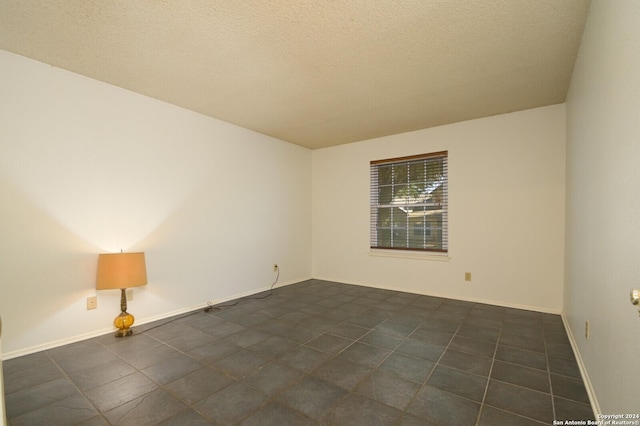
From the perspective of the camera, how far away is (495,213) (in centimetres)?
368

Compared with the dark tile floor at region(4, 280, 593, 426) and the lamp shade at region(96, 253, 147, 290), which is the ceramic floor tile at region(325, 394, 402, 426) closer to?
the dark tile floor at region(4, 280, 593, 426)

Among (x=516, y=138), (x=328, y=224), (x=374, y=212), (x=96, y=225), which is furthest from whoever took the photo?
(x=328, y=224)

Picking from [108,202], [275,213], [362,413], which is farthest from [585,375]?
[108,202]

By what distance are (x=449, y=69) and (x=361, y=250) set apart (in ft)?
9.76

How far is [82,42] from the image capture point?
2189 millimetres

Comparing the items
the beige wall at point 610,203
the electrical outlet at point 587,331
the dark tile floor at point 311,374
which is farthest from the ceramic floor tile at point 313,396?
the electrical outlet at point 587,331

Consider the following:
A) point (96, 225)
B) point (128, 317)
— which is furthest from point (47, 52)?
point (128, 317)

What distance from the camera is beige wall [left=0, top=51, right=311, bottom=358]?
2.36 meters

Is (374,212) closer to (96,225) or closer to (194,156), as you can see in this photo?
(194,156)

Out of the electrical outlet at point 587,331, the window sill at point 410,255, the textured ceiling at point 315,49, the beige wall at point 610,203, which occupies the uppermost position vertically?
the textured ceiling at point 315,49

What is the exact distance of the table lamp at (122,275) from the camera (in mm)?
2646

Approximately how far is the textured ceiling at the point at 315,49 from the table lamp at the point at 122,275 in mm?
1680

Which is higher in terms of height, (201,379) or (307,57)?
(307,57)

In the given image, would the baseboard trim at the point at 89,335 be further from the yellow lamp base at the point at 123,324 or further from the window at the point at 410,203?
the window at the point at 410,203
